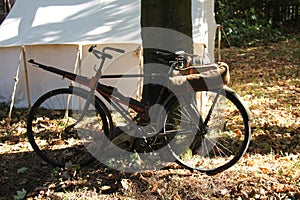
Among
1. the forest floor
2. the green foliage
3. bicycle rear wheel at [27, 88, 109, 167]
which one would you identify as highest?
the green foliage

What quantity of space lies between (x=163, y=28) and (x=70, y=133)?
5.02 ft

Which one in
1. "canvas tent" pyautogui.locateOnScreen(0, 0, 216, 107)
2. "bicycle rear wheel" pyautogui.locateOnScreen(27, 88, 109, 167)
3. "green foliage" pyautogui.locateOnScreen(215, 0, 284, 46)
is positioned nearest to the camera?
"bicycle rear wheel" pyautogui.locateOnScreen(27, 88, 109, 167)

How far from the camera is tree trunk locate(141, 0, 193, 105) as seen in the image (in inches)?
150

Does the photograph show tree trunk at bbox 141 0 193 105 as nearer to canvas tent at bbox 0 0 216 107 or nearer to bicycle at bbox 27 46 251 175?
bicycle at bbox 27 46 251 175

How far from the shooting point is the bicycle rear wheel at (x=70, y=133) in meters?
3.77

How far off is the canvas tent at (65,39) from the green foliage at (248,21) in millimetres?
5928

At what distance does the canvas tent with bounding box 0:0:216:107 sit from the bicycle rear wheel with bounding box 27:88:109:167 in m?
0.98

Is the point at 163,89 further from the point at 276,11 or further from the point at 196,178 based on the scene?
the point at 276,11

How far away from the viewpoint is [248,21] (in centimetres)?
1335

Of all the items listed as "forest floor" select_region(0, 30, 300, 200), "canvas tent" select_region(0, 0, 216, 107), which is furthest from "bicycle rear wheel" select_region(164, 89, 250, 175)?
"canvas tent" select_region(0, 0, 216, 107)

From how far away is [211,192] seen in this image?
338 centimetres

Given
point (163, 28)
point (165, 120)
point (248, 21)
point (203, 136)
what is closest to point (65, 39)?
point (163, 28)

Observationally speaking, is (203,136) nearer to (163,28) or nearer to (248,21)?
(163,28)

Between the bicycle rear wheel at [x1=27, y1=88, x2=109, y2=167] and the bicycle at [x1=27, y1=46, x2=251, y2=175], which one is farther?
the bicycle rear wheel at [x1=27, y1=88, x2=109, y2=167]
